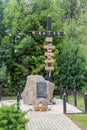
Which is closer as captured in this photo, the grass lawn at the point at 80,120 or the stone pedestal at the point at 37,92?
the grass lawn at the point at 80,120

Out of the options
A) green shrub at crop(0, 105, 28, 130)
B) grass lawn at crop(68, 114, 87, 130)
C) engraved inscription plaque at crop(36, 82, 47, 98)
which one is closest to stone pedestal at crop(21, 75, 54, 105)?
engraved inscription plaque at crop(36, 82, 47, 98)

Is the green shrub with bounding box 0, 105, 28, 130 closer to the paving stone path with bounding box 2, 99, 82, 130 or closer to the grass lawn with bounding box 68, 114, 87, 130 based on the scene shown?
the paving stone path with bounding box 2, 99, 82, 130

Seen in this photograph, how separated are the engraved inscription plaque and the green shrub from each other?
31.3ft

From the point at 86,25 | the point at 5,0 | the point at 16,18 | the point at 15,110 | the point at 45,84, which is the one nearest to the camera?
the point at 15,110

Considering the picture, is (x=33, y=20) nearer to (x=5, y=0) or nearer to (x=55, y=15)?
(x=55, y=15)

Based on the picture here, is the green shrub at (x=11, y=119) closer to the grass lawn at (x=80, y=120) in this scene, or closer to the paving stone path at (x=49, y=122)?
the paving stone path at (x=49, y=122)

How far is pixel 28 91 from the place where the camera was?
62.6ft

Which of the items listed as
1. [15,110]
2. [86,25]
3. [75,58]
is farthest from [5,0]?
[15,110]

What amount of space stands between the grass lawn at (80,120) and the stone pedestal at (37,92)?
301 centimetres

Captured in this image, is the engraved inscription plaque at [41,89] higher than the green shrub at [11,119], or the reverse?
the green shrub at [11,119]

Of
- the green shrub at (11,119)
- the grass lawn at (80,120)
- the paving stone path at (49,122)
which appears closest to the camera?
the green shrub at (11,119)

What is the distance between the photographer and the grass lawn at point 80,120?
41.4 feet

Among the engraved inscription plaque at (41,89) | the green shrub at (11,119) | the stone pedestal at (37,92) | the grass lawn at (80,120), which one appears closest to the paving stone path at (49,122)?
the grass lawn at (80,120)

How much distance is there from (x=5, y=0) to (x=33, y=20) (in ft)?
12.5
